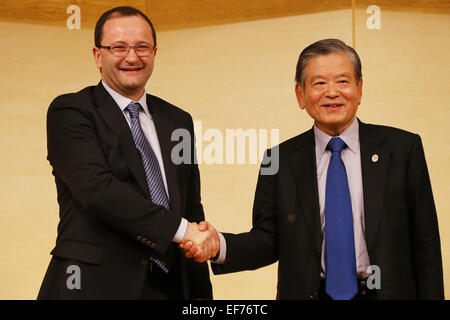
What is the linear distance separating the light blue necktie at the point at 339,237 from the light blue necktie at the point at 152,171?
1.71 ft

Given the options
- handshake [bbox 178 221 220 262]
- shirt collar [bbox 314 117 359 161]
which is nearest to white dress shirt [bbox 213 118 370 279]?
shirt collar [bbox 314 117 359 161]

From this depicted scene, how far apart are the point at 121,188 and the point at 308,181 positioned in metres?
0.58

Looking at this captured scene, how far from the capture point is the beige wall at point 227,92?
360 centimetres

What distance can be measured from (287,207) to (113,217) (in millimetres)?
539

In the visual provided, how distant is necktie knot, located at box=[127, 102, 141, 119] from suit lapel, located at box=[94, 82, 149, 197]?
45mm

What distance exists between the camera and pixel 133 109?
2180 mm

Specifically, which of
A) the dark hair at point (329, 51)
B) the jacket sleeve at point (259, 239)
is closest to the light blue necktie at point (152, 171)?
the jacket sleeve at point (259, 239)

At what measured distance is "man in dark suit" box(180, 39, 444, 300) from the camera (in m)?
1.89

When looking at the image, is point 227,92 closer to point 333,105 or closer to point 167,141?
point 167,141

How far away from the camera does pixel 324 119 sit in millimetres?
2018

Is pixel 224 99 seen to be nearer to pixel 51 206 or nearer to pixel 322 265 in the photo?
Result: pixel 51 206

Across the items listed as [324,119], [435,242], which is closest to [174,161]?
[324,119]

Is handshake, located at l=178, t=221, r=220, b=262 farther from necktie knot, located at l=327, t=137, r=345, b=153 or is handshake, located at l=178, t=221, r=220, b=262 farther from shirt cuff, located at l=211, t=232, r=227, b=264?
necktie knot, located at l=327, t=137, r=345, b=153

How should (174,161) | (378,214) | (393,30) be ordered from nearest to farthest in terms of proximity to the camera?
(378,214)
(174,161)
(393,30)
